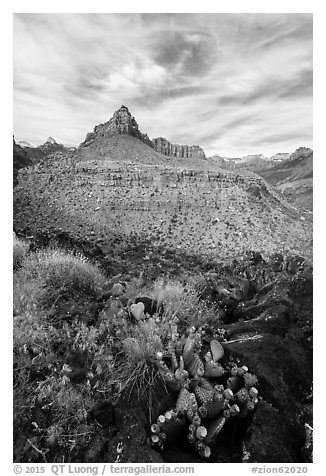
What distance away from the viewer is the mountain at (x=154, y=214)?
5832 millimetres

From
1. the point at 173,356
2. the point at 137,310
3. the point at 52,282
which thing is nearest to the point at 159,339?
the point at 173,356

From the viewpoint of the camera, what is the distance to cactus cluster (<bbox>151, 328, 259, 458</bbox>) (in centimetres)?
262

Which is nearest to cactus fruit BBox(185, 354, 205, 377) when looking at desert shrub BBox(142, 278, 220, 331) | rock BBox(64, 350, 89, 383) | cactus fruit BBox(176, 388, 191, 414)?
cactus fruit BBox(176, 388, 191, 414)

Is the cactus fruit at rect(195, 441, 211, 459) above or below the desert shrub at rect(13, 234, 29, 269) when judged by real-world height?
below

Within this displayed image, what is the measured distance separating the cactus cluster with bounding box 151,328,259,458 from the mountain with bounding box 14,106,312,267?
7.38 ft

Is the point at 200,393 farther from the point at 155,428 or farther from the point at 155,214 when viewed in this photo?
the point at 155,214

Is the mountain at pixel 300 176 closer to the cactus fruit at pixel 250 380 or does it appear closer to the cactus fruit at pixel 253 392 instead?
the cactus fruit at pixel 250 380

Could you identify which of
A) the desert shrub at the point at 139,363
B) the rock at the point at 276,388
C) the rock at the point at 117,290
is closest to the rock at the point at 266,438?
the rock at the point at 276,388

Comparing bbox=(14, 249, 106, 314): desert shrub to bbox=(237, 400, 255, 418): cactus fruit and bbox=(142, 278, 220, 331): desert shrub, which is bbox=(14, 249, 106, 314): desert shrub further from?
bbox=(237, 400, 255, 418): cactus fruit

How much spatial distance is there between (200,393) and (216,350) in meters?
0.52

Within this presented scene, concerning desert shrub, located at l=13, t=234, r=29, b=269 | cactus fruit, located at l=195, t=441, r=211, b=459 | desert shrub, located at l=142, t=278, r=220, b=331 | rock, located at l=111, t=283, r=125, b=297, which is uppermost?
desert shrub, located at l=13, t=234, r=29, b=269

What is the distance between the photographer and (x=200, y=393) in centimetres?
277
